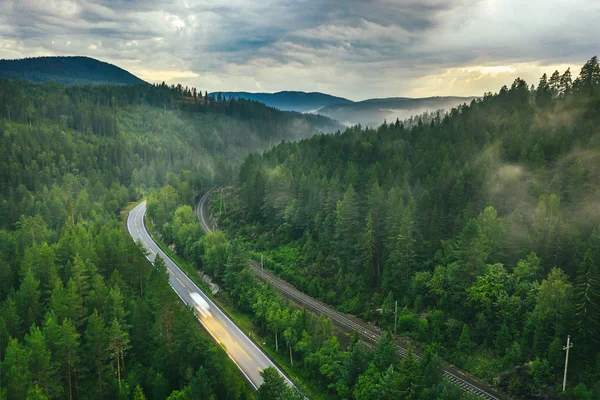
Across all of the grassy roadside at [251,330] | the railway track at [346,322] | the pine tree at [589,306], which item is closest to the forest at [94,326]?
the grassy roadside at [251,330]

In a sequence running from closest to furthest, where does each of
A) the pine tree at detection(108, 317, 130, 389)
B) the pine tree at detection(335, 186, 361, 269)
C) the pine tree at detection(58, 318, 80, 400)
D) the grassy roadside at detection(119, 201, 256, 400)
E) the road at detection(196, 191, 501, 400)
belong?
the pine tree at detection(58, 318, 80, 400) < the pine tree at detection(108, 317, 130, 389) < the grassy roadside at detection(119, 201, 256, 400) < the road at detection(196, 191, 501, 400) < the pine tree at detection(335, 186, 361, 269)

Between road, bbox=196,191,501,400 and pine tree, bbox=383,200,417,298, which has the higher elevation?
pine tree, bbox=383,200,417,298

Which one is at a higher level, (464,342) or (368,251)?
(368,251)

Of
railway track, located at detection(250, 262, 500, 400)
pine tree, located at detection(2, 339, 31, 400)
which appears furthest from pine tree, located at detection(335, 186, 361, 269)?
pine tree, located at detection(2, 339, 31, 400)

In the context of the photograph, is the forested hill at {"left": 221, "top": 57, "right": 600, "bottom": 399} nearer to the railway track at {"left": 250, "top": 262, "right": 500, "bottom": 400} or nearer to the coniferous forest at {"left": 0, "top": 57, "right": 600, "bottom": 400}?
the coniferous forest at {"left": 0, "top": 57, "right": 600, "bottom": 400}

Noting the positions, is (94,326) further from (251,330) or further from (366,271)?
(366,271)

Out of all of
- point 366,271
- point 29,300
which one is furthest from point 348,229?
point 29,300

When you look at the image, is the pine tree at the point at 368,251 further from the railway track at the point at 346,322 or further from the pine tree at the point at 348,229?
the railway track at the point at 346,322
